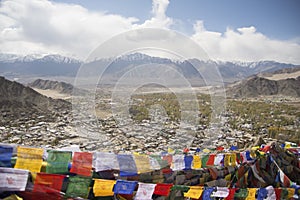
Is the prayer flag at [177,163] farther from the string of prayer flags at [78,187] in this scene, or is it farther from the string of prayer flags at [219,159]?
the string of prayer flags at [78,187]

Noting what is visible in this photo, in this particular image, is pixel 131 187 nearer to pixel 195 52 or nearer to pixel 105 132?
pixel 195 52

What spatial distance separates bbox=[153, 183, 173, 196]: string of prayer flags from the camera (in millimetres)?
3783

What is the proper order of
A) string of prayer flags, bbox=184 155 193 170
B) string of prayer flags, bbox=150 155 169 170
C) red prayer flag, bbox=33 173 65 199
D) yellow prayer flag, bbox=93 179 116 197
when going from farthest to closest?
string of prayer flags, bbox=184 155 193 170
string of prayer flags, bbox=150 155 169 170
yellow prayer flag, bbox=93 179 116 197
red prayer flag, bbox=33 173 65 199

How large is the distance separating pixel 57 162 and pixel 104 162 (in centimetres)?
63

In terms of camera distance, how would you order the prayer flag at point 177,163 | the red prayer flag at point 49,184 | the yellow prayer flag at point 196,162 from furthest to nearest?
the yellow prayer flag at point 196,162 → the prayer flag at point 177,163 → the red prayer flag at point 49,184

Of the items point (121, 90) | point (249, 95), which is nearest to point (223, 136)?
point (121, 90)

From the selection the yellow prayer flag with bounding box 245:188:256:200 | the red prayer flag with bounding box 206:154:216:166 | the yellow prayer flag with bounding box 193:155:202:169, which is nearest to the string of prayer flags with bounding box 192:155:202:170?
the yellow prayer flag with bounding box 193:155:202:169

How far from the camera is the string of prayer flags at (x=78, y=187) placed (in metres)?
3.46

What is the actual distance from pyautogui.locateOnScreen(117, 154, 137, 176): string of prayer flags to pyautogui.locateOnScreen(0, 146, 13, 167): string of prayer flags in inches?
55.3

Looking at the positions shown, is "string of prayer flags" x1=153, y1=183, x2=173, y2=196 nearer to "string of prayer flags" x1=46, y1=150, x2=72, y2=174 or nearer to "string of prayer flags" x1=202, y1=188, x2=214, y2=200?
"string of prayer flags" x1=202, y1=188, x2=214, y2=200

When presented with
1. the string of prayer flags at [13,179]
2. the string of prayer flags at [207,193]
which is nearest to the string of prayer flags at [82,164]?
the string of prayer flags at [13,179]

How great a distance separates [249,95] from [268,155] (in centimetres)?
3991

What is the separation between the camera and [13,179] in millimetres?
3062

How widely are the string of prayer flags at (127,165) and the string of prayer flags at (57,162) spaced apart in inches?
28.9
